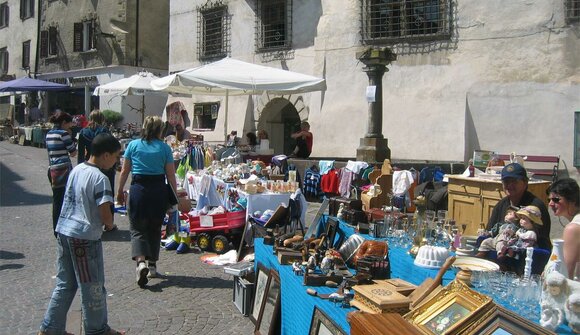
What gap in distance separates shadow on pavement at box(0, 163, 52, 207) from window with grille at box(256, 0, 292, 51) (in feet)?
26.3

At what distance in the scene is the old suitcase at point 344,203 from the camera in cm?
505

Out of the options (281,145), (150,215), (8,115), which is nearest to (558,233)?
(150,215)

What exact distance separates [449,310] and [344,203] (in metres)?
2.60

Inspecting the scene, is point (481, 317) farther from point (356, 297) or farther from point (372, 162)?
point (372, 162)

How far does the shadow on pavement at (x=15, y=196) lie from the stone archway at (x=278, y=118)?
716 cm

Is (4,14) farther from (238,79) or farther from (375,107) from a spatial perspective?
(375,107)

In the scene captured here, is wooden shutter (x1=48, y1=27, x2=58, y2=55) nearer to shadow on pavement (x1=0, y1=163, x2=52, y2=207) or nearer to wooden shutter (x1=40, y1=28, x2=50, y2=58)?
wooden shutter (x1=40, y1=28, x2=50, y2=58)

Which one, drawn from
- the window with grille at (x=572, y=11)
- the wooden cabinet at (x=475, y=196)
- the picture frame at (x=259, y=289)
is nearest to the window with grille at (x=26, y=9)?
the window with grille at (x=572, y=11)

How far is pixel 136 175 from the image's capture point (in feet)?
18.4

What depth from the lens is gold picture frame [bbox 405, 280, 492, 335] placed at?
239 centimetres

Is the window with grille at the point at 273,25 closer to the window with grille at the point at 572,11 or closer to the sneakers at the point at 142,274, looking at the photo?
the window with grille at the point at 572,11

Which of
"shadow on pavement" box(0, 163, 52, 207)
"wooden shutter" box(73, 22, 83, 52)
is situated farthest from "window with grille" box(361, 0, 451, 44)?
"wooden shutter" box(73, 22, 83, 52)

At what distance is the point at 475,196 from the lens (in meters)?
7.70

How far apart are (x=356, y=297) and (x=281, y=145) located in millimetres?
15153
